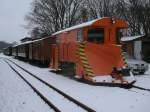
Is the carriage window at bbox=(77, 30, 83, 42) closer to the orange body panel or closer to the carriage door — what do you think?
the orange body panel

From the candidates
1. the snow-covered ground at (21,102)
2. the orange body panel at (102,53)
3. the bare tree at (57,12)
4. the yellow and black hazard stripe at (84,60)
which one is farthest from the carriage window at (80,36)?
the bare tree at (57,12)

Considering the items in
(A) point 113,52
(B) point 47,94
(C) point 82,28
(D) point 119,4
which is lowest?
(B) point 47,94

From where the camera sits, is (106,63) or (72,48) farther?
(72,48)

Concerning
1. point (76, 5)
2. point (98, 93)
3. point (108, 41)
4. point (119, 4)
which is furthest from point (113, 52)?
point (76, 5)

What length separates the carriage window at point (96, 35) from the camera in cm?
1889

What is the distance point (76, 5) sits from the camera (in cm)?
7175

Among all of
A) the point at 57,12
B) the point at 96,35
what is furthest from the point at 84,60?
the point at 57,12

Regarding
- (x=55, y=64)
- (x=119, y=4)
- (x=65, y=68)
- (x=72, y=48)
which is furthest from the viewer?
(x=119, y=4)

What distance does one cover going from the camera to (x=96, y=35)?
1894 cm

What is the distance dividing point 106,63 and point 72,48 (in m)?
3.26

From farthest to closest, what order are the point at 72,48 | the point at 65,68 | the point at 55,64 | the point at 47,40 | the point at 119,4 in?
the point at 119,4 → the point at 47,40 → the point at 55,64 → the point at 65,68 → the point at 72,48

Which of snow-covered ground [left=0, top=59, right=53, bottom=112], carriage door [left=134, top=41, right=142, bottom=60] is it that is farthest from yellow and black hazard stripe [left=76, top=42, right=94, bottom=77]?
carriage door [left=134, top=41, right=142, bottom=60]

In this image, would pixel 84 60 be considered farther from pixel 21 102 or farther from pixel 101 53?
pixel 21 102

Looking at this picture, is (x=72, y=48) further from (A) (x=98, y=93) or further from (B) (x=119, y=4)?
(B) (x=119, y=4)
